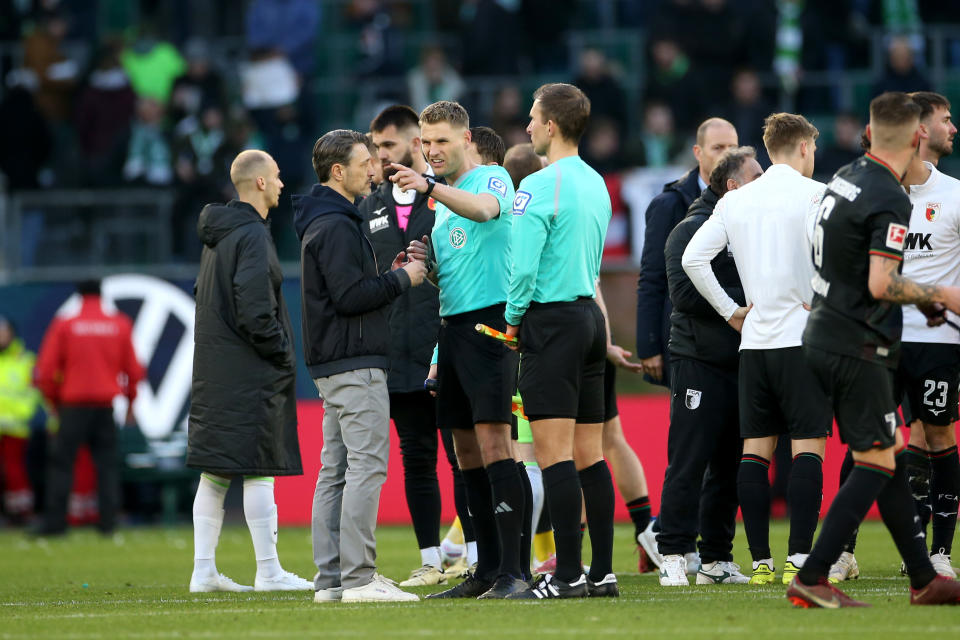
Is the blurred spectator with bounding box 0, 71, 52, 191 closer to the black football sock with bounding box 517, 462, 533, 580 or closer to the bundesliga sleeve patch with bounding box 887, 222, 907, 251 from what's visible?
the black football sock with bounding box 517, 462, 533, 580

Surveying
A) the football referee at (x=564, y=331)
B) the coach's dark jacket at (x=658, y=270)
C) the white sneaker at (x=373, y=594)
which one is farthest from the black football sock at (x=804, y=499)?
the white sneaker at (x=373, y=594)

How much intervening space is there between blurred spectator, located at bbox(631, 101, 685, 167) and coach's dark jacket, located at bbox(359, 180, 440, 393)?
861cm

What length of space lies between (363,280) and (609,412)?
252cm

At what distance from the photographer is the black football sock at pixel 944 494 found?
26.6 ft

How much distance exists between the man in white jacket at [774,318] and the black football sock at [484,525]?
138 centimetres

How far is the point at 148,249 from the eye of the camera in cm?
1620

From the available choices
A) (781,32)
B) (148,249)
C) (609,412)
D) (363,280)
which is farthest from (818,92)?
(363,280)

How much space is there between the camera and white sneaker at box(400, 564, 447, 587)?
8.34 metres

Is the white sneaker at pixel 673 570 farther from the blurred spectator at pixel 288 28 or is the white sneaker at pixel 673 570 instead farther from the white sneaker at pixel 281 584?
the blurred spectator at pixel 288 28

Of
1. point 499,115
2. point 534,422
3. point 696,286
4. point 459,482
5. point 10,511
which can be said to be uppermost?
point 499,115

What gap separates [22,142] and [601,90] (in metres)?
7.41

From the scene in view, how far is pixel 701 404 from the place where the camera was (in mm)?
8164

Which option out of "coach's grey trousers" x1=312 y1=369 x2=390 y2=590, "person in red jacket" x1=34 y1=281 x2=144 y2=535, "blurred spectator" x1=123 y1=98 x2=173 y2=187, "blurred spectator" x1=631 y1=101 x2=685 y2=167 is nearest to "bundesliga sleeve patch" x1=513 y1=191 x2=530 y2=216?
"coach's grey trousers" x1=312 y1=369 x2=390 y2=590

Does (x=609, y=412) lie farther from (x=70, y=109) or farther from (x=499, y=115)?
(x=70, y=109)
